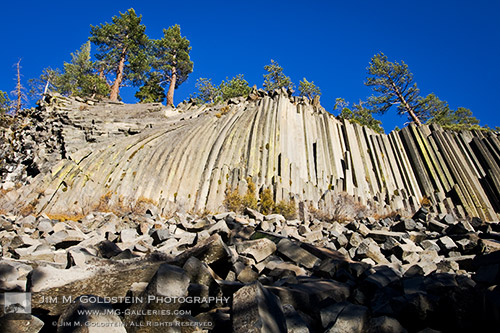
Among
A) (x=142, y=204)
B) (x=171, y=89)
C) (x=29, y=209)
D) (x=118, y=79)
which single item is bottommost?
(x=142, y=204)

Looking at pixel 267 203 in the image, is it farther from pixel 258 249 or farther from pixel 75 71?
pixel 75 71

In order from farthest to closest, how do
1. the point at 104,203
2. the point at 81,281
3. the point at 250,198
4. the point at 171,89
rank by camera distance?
the point at 171,89 < the point at 250,198 < the point at 104,203 < the point at 81,281

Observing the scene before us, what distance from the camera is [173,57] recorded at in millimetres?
32750

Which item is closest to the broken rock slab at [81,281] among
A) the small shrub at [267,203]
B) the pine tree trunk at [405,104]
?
the small shrub at [267,203]

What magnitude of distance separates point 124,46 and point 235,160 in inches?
1052

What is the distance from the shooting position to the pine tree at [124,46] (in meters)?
30.6

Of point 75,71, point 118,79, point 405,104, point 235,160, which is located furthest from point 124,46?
point 405,104

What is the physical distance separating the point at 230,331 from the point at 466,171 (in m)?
17.7

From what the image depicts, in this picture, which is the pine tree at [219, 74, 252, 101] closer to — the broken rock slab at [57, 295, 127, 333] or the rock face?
the rock face

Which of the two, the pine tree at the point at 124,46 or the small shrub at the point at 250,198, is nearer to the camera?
the small shrub at the point at 250,198

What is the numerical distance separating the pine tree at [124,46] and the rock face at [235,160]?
12.7 meters

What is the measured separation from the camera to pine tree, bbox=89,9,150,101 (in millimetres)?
30616

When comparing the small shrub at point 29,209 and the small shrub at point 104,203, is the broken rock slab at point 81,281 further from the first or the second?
the small shrub at point 29,209

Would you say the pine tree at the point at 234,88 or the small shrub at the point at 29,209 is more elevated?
the pine tree at the point at 234,88
